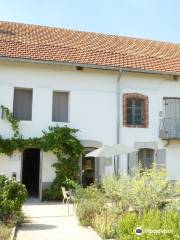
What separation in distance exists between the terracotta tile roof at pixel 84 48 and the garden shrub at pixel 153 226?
445 inches

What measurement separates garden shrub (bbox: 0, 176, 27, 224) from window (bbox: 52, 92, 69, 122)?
7.52m

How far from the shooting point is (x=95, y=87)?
18641 mm

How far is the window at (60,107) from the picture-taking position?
59.8 ft

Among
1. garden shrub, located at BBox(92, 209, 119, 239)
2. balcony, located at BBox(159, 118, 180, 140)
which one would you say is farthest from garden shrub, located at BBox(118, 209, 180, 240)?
balcony, located at BBox(159, 118, 180, 140)

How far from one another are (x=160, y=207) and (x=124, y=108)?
9180 mm

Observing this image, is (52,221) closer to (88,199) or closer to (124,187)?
(88,199)

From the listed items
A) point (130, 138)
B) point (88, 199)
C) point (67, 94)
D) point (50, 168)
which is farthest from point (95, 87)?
point (88, 199)

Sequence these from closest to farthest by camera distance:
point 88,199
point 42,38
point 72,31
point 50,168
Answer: point 88,199 < point 50,168 < point 42,38 < point 72,31

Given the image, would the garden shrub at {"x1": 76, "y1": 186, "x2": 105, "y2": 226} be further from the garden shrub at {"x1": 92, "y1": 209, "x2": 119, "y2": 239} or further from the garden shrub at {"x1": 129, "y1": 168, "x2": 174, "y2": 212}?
the garden shrub at {"x1": 129, "y1": 168, "x2": 174, "y2": 212}

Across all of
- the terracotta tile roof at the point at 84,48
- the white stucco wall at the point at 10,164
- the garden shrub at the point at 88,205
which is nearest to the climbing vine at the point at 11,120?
the white stucco wall at the point at 10,164

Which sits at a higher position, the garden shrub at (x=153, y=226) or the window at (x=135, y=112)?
the window at (x=135, y=112)

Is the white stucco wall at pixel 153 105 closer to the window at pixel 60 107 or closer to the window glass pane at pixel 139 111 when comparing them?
the window glass pane at pixel 139 111

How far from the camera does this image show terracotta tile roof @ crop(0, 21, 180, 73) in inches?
718

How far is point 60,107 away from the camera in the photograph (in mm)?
18359
